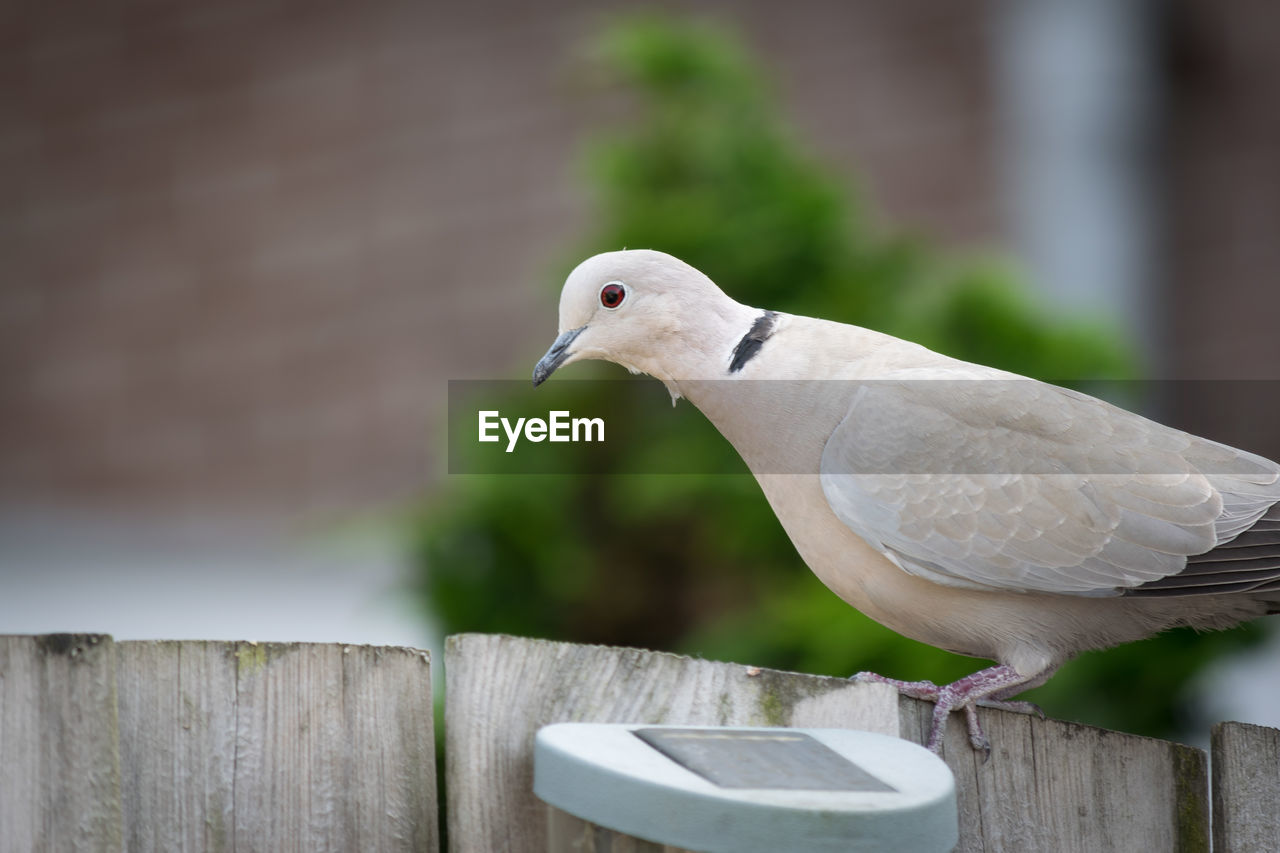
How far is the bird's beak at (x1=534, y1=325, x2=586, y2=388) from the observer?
2.44 m

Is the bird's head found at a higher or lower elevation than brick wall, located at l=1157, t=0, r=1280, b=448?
lower

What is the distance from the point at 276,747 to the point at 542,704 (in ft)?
1.14

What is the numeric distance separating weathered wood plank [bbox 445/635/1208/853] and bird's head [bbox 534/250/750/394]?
0.62 metres

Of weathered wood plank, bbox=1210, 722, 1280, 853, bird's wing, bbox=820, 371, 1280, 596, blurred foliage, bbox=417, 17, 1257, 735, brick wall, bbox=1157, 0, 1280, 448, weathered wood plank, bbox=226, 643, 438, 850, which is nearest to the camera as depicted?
weathered wood plank, bbox=226, 643, 438, 850

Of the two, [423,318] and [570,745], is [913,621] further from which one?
[423,318]

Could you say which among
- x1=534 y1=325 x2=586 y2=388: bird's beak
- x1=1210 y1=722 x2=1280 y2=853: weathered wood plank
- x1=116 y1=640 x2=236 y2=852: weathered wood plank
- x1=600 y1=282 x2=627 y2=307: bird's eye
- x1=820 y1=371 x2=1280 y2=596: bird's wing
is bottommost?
x1=1210 y1=722 x2=1280 y2=853: weathered wood plank

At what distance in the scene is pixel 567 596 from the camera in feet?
13.4

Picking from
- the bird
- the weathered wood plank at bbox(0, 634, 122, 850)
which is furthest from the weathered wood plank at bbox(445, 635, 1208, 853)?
the weathered wood plank at bbox(0, 634, 122, 850)

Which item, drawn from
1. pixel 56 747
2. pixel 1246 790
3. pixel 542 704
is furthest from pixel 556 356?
pixel 1246 790

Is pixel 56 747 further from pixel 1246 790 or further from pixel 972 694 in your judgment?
pixel 1246 790

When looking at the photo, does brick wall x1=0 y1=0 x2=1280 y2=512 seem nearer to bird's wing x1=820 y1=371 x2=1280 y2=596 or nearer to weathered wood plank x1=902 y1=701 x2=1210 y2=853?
bird's wing x1=820 y1=371 x2=1280 y2=596

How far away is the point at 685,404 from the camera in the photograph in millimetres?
4094

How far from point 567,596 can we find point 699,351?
1.73m

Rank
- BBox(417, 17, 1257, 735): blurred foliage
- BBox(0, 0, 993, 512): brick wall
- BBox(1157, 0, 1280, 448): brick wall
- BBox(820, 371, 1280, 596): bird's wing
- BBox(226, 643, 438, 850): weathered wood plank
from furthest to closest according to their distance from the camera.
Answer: BBox(1157, 0, 1280, 448): brick wall < BBox(0, 0, 993, 512): brick wall < BBox(417, 17, 1257, 735): blurred foliage < BBox(820, 371, 1280, 596): bird's wing < BBox(226, 643, 438, 850): weathered wood plank
